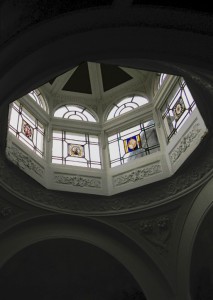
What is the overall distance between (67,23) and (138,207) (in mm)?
6860

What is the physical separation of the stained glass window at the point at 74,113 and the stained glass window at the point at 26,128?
102 cm

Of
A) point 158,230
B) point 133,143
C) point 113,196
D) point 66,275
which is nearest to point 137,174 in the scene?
point 113,196

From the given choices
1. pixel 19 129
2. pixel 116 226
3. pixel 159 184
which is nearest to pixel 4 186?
pixel 19 129

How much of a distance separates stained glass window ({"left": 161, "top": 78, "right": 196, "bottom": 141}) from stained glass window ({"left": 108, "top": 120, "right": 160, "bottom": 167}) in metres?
0.50

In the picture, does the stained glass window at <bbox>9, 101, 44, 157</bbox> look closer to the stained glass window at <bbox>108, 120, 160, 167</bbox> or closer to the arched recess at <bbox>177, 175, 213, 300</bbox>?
the stained glass window at <bbox>108, 120, 160, 167</bbox>

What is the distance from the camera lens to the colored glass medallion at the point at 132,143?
38.0 ft

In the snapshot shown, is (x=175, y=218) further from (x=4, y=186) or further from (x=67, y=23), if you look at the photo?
(x=67, y=23)

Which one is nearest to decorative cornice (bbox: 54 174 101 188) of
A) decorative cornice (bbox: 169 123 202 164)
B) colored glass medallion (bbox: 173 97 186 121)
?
decorative cornice (bbox: 169 123 202 164)

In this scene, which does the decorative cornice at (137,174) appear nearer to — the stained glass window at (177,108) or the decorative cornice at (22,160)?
the stained glass window at (177,108)

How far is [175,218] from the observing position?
9938mm

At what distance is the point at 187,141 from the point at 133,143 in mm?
2138

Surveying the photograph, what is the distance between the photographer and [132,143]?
462 inches

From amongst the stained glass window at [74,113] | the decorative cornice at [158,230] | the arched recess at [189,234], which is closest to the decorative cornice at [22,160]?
the stained glass window at [74,113]

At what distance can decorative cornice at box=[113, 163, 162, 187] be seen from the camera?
10492 mm
